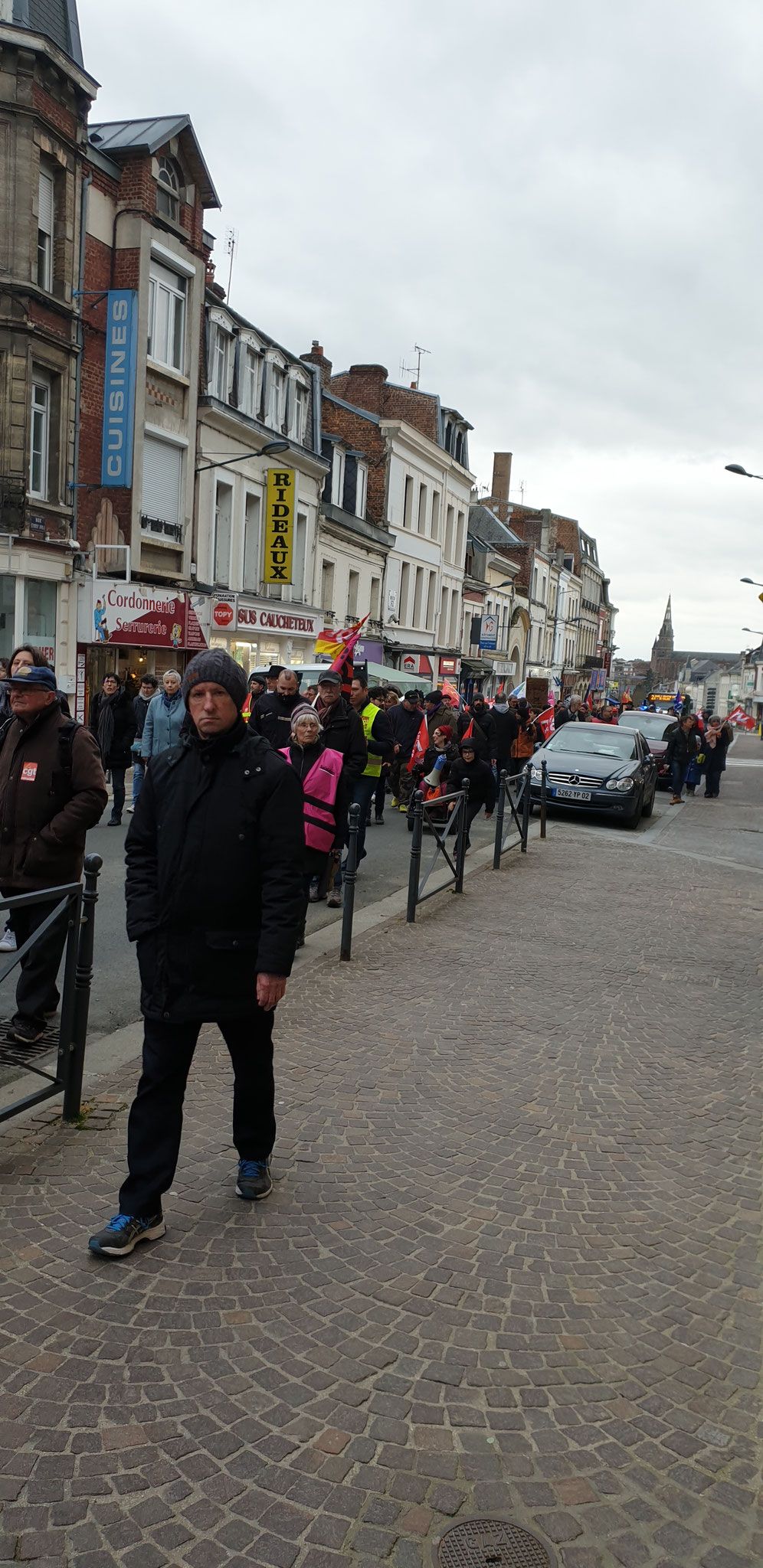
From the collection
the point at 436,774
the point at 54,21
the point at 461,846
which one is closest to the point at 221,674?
the point at 461,846

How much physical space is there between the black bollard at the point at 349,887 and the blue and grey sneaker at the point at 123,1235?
12.1 feet

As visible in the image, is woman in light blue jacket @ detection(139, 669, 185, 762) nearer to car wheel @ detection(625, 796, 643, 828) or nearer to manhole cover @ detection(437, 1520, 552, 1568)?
car wheel @ detection(625, 796, 643, 828)

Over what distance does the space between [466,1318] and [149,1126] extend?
1.17 meters

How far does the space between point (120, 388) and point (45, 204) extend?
3.06 metres

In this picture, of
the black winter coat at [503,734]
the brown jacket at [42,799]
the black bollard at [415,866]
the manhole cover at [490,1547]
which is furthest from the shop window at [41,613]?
the manhole cover at [490,1547]

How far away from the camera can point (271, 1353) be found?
3.15 m

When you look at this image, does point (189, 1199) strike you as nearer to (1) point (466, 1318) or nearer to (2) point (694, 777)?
(1) point (466, 1318)

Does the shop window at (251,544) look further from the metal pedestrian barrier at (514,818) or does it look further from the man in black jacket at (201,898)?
the man in black jacket at (201,898)

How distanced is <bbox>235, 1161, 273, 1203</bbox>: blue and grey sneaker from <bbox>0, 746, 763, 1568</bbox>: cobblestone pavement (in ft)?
0.21

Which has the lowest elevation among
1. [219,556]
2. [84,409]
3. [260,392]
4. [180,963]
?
[180,963]

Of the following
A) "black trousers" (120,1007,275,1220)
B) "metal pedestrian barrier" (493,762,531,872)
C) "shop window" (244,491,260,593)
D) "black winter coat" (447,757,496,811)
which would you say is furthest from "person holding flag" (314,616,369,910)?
"shop window" (244,491,260,593)

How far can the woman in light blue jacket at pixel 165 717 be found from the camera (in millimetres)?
10703

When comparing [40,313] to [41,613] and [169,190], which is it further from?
[169,190]

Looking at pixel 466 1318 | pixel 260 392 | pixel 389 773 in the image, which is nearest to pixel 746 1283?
pixel 466 1318
